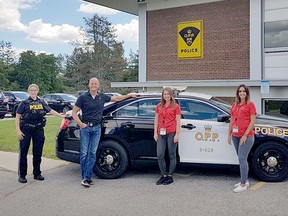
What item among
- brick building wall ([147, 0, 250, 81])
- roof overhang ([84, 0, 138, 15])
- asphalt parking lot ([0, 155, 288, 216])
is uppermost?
roof overhang ([84, 0, 138, 15])

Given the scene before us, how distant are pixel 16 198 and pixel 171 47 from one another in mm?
11059

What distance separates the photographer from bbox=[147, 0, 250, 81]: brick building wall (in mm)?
14023

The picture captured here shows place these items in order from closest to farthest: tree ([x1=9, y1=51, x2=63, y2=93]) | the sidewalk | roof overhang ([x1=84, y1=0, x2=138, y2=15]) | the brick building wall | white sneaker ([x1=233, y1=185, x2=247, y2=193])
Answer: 1. white sneaker ([x1=233, y1=185, x2=247, y2=193])
2. the sidewalk
3. the brick building wall
4. roof overhang ([x1=84, y1=0, x2=138, y2=15])
5. tree ([x1=9, y1=51, x2=63, y2=93])

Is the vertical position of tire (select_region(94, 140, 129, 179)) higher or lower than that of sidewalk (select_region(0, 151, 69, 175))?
higher

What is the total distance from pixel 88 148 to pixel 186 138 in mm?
1745

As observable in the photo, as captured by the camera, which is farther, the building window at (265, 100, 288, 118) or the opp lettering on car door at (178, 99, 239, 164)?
the building window at (265, 100, 288, 118)

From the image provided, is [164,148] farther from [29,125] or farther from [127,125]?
[29,125]

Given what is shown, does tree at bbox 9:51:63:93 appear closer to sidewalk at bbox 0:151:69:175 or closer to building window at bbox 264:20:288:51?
building window at bbox 264:20:288:51

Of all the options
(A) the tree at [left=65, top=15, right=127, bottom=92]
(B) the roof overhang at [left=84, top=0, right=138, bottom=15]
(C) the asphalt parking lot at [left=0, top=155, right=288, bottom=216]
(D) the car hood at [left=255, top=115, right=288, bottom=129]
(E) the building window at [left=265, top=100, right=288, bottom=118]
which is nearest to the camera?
(C) the asphalt parking lot at [left=0, top=155, right=288, bottom=216]

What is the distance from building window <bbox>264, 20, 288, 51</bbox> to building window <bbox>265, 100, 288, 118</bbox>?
200cm

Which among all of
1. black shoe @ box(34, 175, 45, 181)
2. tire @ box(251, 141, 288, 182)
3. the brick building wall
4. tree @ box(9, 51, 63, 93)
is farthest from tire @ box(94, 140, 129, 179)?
tree @ box(9, 51, 63, 93)

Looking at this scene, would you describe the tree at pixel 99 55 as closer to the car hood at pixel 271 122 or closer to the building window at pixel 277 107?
the building window at pixel 277 107

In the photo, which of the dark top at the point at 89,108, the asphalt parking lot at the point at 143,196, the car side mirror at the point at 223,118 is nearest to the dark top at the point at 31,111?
the dark top at the point at 89,108

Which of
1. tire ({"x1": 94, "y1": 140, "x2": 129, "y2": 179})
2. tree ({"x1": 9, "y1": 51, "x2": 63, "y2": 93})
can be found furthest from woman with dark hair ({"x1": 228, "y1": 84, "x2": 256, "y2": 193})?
tree ({"x1": 9, "y1": 51, "x2": 63, "y2": 93})
